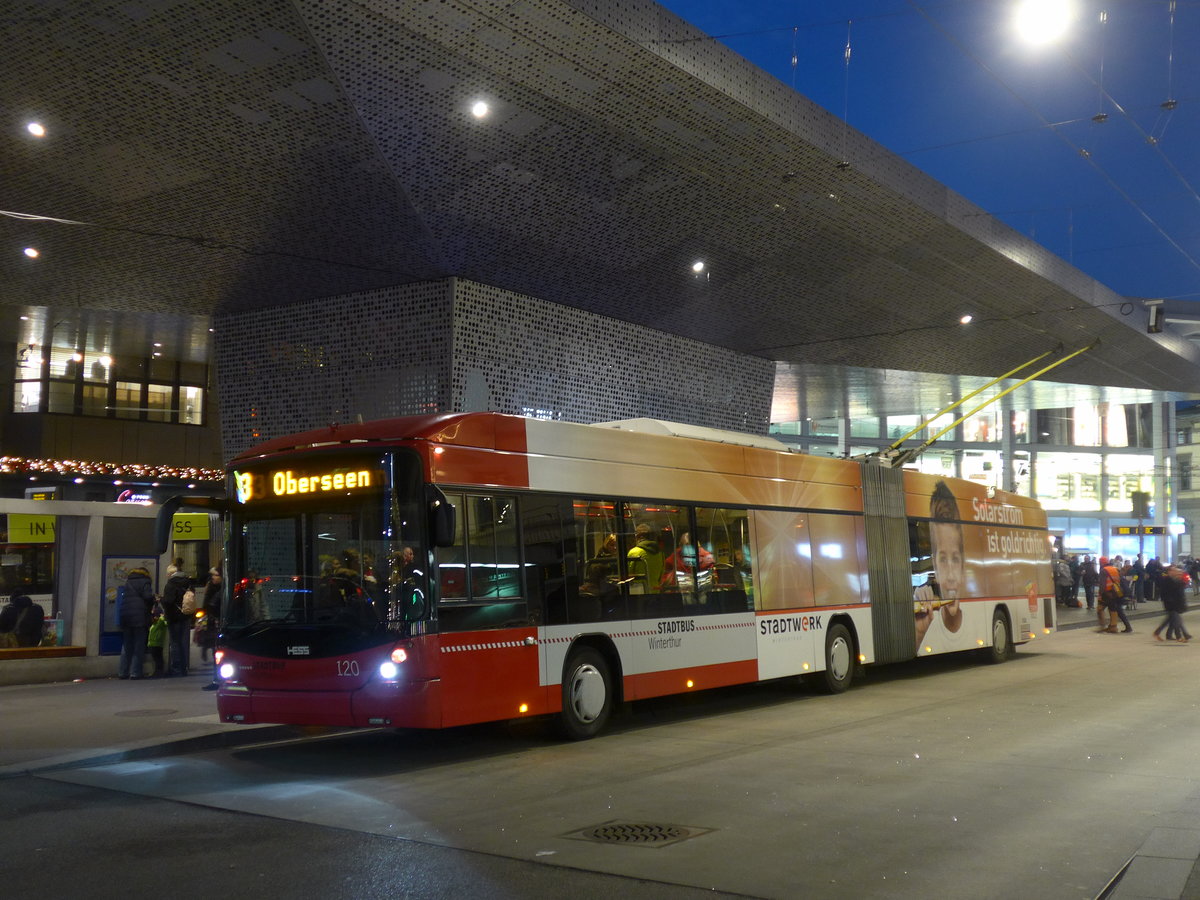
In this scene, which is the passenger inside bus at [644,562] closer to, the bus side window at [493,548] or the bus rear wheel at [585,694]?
the bus rear wheel at [585,694]

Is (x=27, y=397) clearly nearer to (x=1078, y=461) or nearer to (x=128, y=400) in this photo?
(x=128, y=400)

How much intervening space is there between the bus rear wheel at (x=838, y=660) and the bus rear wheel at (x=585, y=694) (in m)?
4.73

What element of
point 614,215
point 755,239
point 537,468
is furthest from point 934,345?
point 537,468

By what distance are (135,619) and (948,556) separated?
1254 cm

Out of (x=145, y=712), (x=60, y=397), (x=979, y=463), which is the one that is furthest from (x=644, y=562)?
(x=979, y=463)

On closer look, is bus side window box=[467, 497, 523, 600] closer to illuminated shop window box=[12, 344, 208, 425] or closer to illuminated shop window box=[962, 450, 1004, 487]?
illuminated shop window box=[12, 344, 208, 425]

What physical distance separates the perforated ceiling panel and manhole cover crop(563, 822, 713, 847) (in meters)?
7.34

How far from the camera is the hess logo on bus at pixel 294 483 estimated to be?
1013cm

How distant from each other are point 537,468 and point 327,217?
529 centimetres

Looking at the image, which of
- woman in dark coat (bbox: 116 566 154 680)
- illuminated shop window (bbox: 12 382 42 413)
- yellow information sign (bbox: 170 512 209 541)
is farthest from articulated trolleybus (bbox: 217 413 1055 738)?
illuminated shop window (bbox: 12 382 42 413)

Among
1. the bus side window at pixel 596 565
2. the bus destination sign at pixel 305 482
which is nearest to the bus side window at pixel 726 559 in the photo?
the bus side window at pixel 596 565

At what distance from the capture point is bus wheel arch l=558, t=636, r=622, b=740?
1133 centimetres

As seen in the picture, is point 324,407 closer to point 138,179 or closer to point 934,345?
point 138,179

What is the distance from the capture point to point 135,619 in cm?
1688
